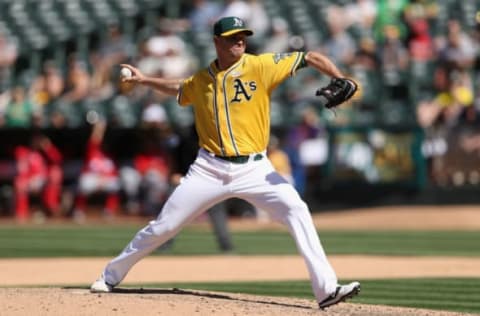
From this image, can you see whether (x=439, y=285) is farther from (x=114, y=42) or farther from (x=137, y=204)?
(x=114, y=42)

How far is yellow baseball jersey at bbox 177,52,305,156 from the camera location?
7734mm

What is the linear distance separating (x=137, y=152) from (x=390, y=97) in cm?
446

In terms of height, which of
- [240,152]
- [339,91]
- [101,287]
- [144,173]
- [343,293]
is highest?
[339,91]

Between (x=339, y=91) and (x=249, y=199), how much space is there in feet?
3.18

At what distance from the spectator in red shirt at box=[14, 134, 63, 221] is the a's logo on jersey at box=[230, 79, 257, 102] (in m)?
13.3

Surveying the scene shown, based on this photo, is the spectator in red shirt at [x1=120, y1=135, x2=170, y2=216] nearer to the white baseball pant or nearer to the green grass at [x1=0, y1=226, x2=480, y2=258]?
the green grass at [x1=0, y1=226, x2=480, y2=258]

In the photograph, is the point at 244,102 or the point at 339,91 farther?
the point at 244,102

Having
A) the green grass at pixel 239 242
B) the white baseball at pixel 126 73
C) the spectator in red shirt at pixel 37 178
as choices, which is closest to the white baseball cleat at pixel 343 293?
the white baseball at pixel 126 73

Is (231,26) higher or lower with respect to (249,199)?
higher

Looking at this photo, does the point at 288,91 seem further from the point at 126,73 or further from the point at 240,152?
the point at 240,152

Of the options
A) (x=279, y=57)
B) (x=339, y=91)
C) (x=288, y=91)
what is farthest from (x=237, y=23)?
(x=288, y=91)

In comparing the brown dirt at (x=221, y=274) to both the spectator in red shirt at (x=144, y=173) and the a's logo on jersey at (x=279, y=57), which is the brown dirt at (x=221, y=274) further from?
the a's logo on jersey at (x=279, y=57)

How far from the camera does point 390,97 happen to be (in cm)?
2034

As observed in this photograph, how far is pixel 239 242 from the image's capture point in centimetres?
1599
